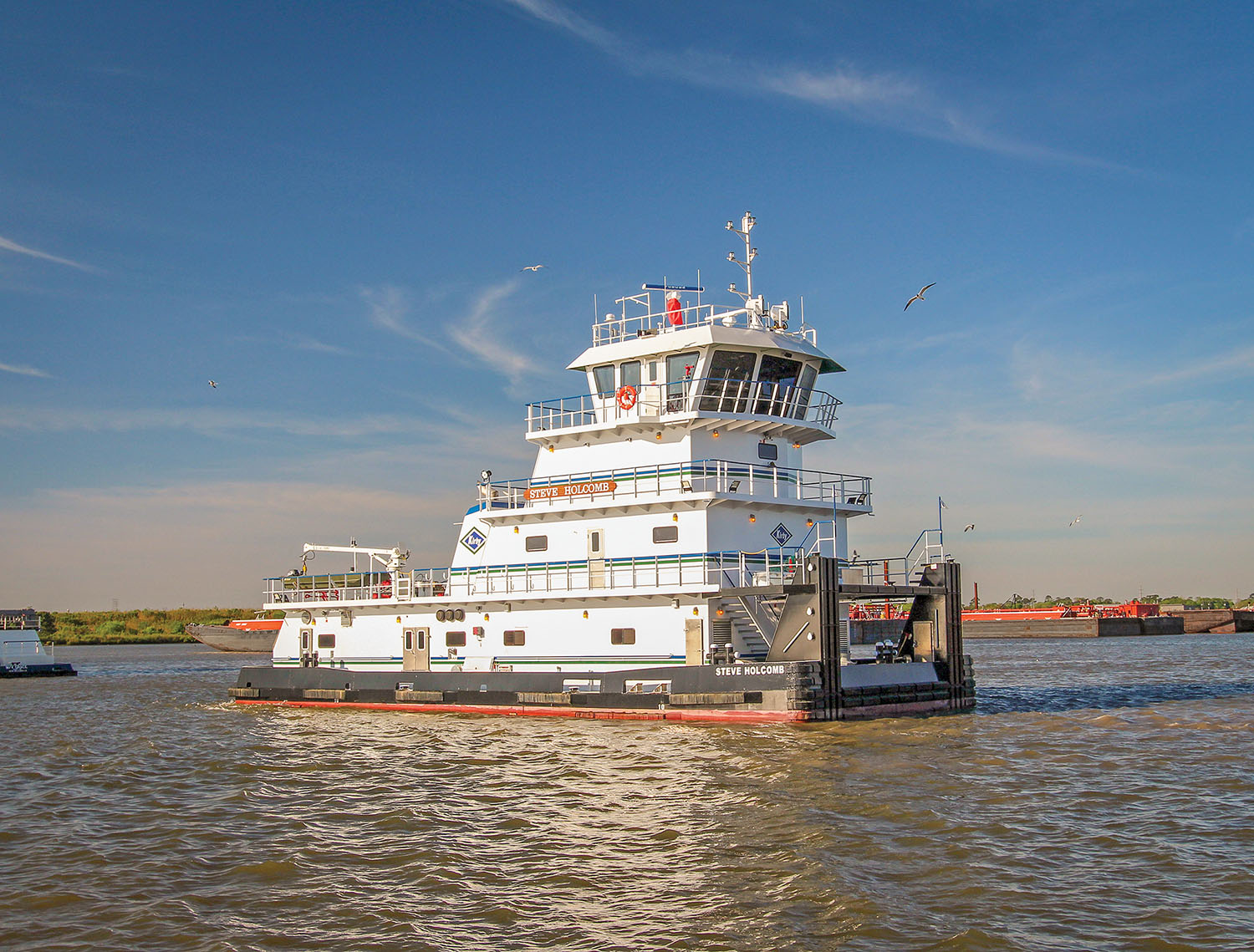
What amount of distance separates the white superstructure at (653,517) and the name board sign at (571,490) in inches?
1.4

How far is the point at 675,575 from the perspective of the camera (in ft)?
78.0

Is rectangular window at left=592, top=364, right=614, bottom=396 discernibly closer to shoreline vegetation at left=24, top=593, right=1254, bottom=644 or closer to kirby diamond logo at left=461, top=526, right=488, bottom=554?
kirby diamond logo at left=461, top=526, right=488, bottom=554

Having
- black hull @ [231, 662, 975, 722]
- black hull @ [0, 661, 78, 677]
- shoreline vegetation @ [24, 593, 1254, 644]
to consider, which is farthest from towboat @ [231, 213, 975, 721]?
shoreline vegetation @ [24, 593, 1254, 644]

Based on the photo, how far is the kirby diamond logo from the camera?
2744cm

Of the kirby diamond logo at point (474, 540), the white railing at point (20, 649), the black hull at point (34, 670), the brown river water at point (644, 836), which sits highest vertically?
the kirby diamond logo at point (474, 540)

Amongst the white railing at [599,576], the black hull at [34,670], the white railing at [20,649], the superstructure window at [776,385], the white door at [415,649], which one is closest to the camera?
the white railing at [599,576]

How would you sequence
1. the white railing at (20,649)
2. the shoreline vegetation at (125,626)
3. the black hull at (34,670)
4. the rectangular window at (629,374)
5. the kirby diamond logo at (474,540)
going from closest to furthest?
the rectangular window at (629,374), the kirby diamond logo at (474,540), the black hull at (34,670), the white railing at (20,649), the shoreline vegetation at (125,626)

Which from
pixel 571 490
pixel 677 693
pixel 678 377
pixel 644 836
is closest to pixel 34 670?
pixel 571 490

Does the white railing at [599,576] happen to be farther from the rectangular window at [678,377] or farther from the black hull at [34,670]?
the black hull at [34,670]

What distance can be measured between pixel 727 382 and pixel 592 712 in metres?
8.27

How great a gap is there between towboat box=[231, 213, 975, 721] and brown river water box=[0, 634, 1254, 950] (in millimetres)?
1076

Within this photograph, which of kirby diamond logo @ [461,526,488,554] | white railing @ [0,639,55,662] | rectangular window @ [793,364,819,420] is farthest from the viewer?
white railing @ [0,639,55,662]

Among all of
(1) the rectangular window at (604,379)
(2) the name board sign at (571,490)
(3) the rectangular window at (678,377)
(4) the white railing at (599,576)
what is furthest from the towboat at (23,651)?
(3) the rectangular window at (678,377)

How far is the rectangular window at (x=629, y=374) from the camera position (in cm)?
2594
